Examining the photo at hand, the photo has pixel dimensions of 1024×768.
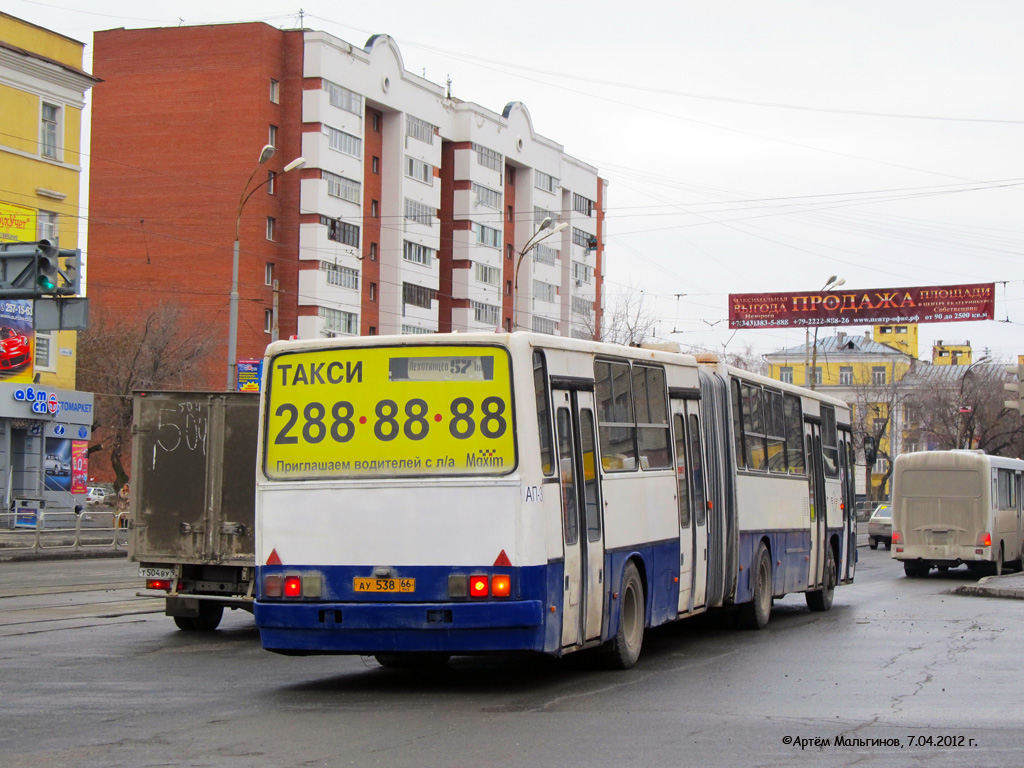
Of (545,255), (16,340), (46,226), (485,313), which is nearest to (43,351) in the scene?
(16,340)

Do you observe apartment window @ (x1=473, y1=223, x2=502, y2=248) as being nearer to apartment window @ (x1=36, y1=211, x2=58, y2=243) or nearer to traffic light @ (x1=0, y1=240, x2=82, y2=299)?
apartment window @ (x1=36, y1=211, x2=58, y2=243)

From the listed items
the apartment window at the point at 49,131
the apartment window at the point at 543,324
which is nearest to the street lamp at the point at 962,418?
the apartment window at the point at 543,324

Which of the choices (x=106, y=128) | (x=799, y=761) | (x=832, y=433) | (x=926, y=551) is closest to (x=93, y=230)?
(x=106, y=128)

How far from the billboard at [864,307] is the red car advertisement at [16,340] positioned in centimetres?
2808

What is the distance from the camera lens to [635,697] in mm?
10633

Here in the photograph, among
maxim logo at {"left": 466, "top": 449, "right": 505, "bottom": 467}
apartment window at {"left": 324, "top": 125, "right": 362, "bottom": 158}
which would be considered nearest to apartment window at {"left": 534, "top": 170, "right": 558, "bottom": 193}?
apartment window at {"left": 324, "top": 125, "right": 362, "bottom": 158}

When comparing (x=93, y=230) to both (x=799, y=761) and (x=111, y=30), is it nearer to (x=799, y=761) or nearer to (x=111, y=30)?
(x=111, y=30)

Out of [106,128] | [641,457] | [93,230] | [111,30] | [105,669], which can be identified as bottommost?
[105,669]

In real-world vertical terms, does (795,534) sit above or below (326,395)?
below

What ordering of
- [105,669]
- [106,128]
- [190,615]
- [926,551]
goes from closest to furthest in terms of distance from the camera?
1. [105,669]
2. [190,615]
3. [926,551]
4. [106,128]

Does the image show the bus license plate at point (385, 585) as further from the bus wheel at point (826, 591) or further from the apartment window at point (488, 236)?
the apartment window at point (488, 236)

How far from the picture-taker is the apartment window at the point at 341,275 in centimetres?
6894

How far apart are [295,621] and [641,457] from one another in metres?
3.78

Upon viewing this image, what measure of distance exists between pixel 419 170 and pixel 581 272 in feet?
70.1
